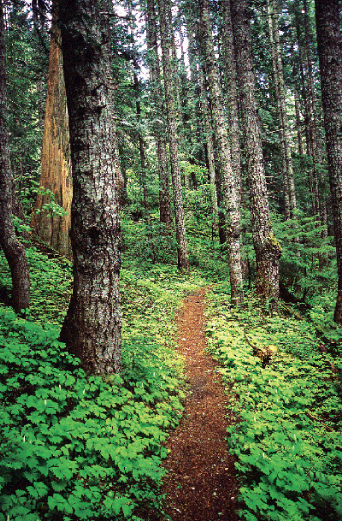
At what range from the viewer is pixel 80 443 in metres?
3.14

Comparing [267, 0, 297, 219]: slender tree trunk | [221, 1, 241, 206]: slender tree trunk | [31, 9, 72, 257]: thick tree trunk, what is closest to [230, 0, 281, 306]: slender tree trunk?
[221, 1, 241, 206]: slender tree trunk

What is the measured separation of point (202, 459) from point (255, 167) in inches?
290

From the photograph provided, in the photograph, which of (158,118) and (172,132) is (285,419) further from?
(158,118)

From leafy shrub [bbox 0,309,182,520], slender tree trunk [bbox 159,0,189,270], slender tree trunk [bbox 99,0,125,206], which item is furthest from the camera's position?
slender tree trunk [bbox 159,0,189,270]

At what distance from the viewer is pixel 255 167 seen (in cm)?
838

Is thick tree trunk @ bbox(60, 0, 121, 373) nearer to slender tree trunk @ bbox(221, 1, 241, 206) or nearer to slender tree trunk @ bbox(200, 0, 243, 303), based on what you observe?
slender tree trunk @ bbox(200, 0, 243, 303)

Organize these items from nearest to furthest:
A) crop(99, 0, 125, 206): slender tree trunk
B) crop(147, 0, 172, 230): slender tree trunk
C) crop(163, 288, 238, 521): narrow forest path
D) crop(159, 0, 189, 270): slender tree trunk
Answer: crop(163, 288, 238, 521): narrow forest path, crop(99, 0, 125, 206): slender tree trunk, crop(159, 0, 189, 270): slender tree trunk, crop(147, 0, 172, 230): slender tree trunk

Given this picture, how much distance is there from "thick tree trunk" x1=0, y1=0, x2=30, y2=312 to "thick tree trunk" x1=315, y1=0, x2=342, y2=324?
6.34 m

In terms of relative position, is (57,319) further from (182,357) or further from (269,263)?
(269,263)

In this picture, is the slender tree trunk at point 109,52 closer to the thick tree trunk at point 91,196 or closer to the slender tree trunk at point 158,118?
the thick tree trunk at point 91,196

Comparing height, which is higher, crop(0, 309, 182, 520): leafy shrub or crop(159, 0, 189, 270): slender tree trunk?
crop(159, 0, 189, 270): slender tree trunk

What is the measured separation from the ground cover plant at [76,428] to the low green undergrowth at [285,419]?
1042 millimetres

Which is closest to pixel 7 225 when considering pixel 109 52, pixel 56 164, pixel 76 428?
pixel 76 428

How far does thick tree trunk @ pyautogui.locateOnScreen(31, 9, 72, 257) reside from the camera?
10.1 meters
